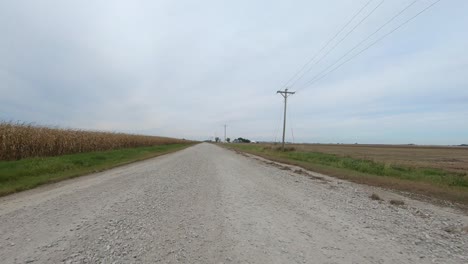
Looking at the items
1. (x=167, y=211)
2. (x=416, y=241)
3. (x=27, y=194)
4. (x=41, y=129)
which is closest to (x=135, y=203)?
(x=167, y=211)

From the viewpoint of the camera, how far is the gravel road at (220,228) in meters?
3.82

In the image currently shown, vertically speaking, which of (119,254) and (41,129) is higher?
(41,129)

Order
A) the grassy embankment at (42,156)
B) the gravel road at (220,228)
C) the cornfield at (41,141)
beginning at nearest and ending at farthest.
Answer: the gravel road at (220,228) < the grassy embankment at (42,156) < the cornfield at (41,141)

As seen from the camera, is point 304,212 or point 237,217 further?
point 304,212

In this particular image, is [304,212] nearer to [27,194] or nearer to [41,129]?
[27,194]

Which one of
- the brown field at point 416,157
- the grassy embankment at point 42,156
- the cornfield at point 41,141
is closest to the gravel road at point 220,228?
the grassy embankment at point 42,156

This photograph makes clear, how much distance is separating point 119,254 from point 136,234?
81 centimetres

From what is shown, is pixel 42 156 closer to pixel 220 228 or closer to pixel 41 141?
pixel 41 141

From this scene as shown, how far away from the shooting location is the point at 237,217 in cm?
568

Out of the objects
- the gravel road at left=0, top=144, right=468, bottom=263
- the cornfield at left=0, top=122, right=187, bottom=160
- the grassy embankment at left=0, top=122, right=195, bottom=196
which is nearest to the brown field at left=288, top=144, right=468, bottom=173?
the gravel road at left=0, top=144, right=468, bottom=263

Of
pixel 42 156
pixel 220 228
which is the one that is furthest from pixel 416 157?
pixel 42 156

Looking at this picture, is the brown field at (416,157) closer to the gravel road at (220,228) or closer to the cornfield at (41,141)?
the gravel road at (220,228)

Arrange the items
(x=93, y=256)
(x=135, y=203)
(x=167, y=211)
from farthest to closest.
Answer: (x=135, y=203) → (x=167, y=211) → (x=93, y=256)

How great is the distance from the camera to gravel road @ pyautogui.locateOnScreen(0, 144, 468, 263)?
12.5 ft
